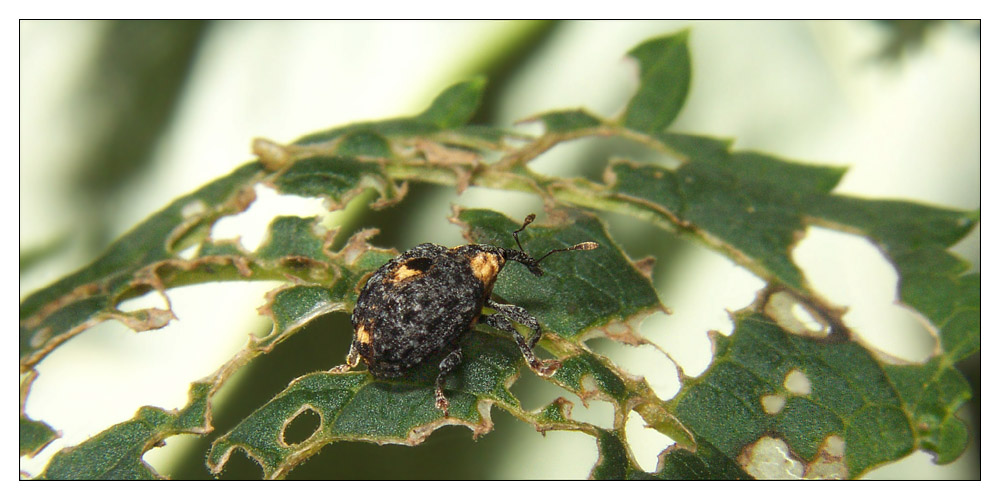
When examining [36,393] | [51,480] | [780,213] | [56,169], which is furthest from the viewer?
[56,169]

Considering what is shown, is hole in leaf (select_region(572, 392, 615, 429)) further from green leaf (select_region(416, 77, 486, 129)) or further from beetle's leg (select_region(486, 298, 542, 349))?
green leaf (select_region(416, 77, 486, 129))

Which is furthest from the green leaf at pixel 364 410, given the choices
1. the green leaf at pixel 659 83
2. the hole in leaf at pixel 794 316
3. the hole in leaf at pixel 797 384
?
the green leaf at pixel 659 83

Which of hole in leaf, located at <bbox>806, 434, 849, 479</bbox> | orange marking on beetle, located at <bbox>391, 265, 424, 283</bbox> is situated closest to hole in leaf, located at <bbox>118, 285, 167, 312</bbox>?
orange marking on beetle, located at <bbox>391, 265, 424, 283</bbox>

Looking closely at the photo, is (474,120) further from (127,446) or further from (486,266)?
(127,446)

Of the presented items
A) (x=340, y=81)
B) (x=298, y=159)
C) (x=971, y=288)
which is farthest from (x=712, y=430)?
(x=340, y=81)

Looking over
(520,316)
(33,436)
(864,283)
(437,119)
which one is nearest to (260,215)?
(437,119)

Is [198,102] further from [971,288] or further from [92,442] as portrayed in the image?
[971,288]
